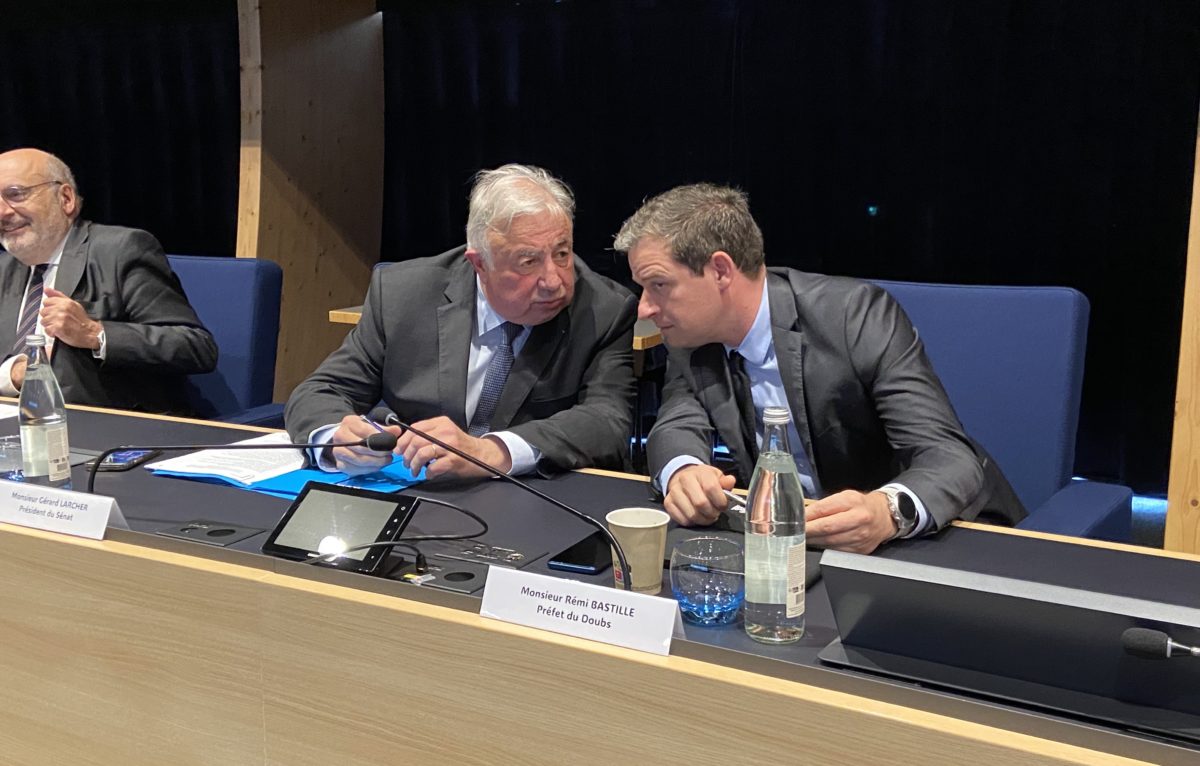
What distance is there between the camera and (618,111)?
14.1 ft

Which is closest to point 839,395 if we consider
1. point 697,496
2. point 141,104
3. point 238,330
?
point 697,496

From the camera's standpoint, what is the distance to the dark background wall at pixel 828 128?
138 inches

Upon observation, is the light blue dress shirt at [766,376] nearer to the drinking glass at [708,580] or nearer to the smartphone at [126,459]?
the drinking glass at [708,580]

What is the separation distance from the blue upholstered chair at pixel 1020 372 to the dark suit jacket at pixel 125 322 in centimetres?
167

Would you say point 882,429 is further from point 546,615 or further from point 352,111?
point 352,111

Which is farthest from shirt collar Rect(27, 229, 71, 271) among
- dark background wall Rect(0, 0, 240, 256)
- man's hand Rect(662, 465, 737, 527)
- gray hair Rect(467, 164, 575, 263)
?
dark background wall Rect(0, 0, 240, 256)

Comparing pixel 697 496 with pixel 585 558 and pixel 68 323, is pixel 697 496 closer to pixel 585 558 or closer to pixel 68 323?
pixel 585 558

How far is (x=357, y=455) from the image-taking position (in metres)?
1.61

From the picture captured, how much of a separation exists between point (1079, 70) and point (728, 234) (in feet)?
8.00

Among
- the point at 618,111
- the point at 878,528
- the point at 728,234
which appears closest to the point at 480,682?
the point at 878,528

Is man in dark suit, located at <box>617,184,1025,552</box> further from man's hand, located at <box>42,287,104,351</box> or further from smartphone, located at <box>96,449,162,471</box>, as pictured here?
man's hand, located at <box>42,287,104,351</box>

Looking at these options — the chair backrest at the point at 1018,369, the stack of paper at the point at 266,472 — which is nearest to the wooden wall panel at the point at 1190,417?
the chair backrest at the point at 1018,369

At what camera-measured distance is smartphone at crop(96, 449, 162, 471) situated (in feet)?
5.26

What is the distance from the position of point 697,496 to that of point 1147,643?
64 centimetres
